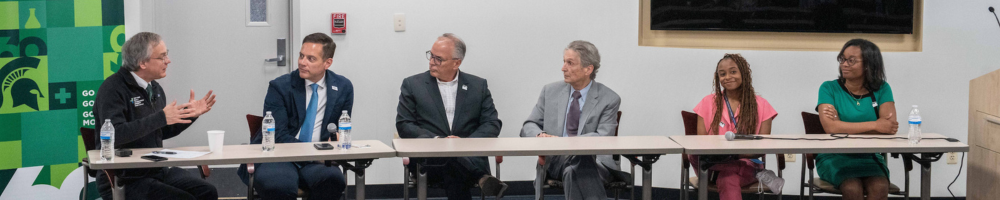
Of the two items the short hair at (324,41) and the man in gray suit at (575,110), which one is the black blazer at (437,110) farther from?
the short hair at (324,41)

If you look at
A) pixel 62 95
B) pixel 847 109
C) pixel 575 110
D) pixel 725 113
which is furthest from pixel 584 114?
pixel 62 95

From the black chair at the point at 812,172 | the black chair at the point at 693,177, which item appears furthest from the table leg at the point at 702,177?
the black chair at the point at 812,172

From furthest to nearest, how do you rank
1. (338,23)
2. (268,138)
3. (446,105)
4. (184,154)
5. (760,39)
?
(760,39), (338,23), (446,105), (268,138), (184,154)

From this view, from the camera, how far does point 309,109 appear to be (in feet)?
12.2

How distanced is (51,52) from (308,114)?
5.50ft

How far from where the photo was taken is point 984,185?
387cm

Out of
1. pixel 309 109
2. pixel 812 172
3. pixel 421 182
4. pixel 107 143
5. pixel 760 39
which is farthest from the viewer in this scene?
pixel 760 39

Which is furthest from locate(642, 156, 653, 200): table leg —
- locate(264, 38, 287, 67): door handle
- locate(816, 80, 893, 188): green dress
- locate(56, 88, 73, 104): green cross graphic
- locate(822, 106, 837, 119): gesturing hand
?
locate(56, 88, 73, 104): green cross graphic

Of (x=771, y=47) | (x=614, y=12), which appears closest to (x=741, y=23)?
(x=771, y=47)

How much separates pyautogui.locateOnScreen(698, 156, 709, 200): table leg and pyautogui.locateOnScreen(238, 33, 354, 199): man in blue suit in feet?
5.41

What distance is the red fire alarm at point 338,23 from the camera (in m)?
4.73

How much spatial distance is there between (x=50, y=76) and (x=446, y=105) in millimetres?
2232

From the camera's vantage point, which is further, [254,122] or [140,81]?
[254,122]

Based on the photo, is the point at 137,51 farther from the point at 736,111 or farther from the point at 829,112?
the point at 829,112
